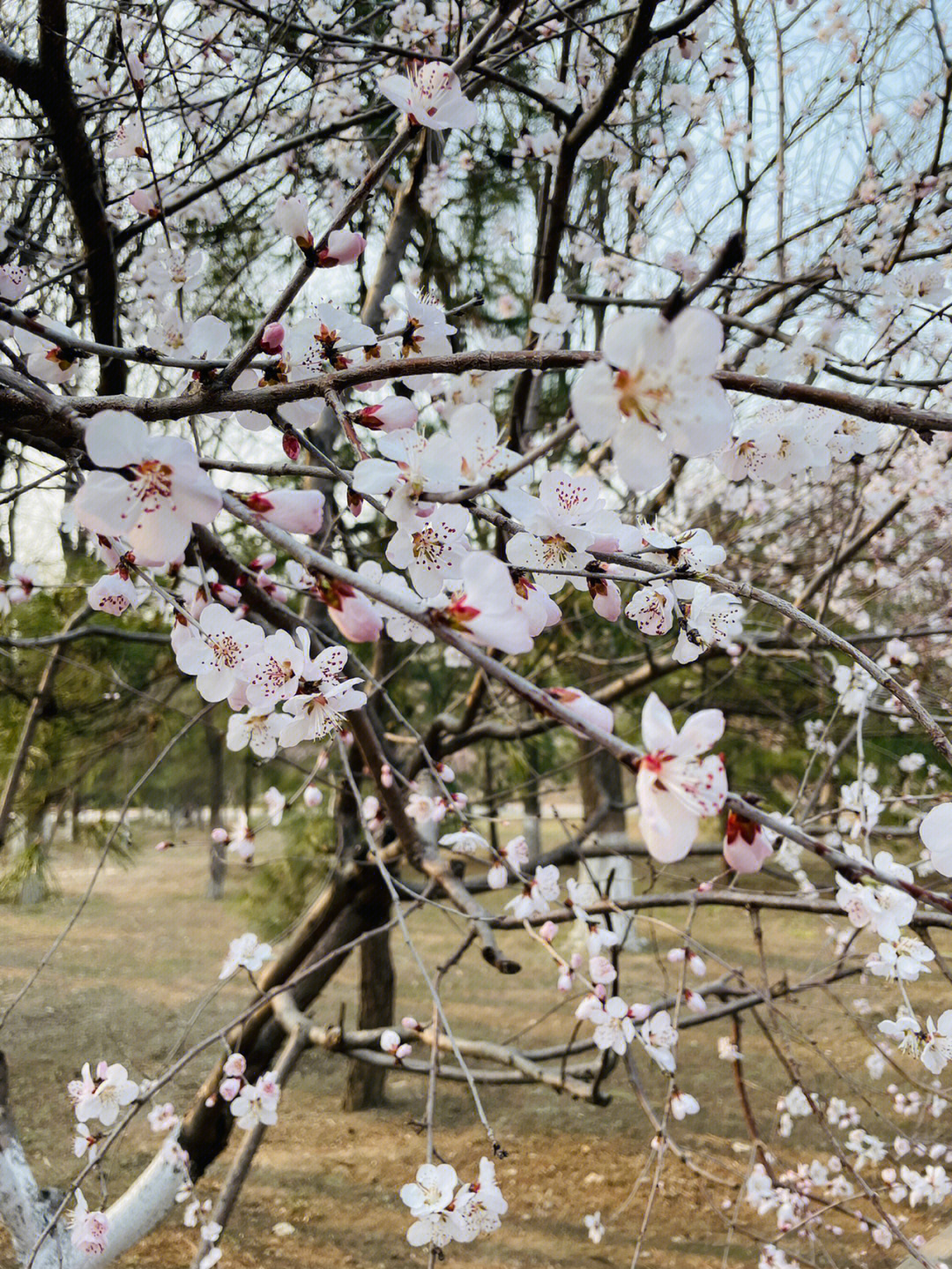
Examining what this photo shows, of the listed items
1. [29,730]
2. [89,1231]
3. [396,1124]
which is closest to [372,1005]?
[396,1124]

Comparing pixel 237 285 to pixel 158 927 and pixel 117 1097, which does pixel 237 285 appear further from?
pixel 158 927

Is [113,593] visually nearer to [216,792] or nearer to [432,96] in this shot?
Result: [432,96]

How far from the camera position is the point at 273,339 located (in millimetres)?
669

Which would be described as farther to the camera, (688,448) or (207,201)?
(207,201)

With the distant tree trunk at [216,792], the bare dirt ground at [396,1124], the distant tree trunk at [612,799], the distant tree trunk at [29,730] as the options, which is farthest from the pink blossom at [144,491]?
the distant tree trunk at [216,792]

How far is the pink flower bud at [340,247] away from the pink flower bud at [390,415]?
4.4 inches

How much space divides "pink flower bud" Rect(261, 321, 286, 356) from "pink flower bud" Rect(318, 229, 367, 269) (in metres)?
0.06

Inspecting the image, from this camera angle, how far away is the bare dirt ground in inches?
105

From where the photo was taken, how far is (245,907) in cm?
538

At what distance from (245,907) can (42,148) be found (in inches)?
176

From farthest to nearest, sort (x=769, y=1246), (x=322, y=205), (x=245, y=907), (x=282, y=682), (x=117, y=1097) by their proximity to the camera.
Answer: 1. (x=245, y=907)
2. (x=322, y=205)
3. (x=769, y=1246)
4. (x=117, y=1097)
5. (x=282, y=682)

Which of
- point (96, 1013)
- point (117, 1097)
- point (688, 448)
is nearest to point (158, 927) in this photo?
point (96, 1013)

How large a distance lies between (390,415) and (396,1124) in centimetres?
392

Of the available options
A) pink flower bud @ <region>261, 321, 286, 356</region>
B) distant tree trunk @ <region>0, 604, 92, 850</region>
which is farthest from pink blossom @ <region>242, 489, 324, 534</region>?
distant tree trunk @ <region>0, 604, 92, 850</region>
